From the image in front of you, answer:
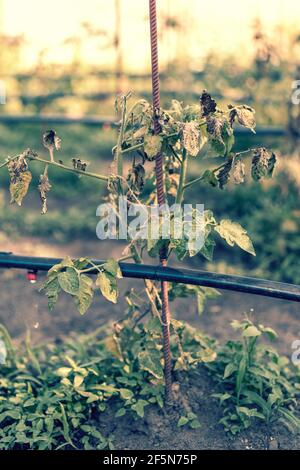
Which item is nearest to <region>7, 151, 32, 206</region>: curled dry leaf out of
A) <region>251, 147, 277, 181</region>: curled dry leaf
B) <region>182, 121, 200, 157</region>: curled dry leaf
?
<region>182, 121, 200, 157</region>: curled dry leaf

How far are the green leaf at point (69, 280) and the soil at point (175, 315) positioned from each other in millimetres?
422

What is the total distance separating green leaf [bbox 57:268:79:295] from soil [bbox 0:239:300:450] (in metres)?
0.42

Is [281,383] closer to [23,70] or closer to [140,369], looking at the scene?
[140,369]

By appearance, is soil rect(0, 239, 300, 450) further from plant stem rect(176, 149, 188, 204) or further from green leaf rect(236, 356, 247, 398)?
plant stem rect(176, 149, 188, 204)

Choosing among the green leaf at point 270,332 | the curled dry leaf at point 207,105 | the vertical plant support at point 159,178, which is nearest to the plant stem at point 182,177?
the vertical plant support at point 159,178

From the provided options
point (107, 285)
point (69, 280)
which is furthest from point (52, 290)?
point (107, 285)

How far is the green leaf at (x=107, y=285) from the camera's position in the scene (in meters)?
2.38

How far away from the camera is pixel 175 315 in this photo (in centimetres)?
371

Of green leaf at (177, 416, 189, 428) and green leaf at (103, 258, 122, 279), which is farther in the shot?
green leaf at (177, 416, 189, 428)

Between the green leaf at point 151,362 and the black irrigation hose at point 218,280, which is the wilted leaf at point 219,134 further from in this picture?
the green leaf at point 151,362

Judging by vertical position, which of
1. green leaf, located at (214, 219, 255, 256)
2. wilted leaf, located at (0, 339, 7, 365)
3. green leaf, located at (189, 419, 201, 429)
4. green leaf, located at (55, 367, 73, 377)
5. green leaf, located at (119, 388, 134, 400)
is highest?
green leaf, located at (214, 219, 255, 256)

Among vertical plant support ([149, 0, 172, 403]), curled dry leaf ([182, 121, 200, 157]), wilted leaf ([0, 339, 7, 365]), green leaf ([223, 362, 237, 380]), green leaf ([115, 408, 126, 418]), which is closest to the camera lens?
curled dry leaf ([182, 121, 200, 157])

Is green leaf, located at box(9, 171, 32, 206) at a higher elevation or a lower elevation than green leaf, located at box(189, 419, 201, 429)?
higher

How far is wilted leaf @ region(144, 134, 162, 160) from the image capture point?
7.74 ft
